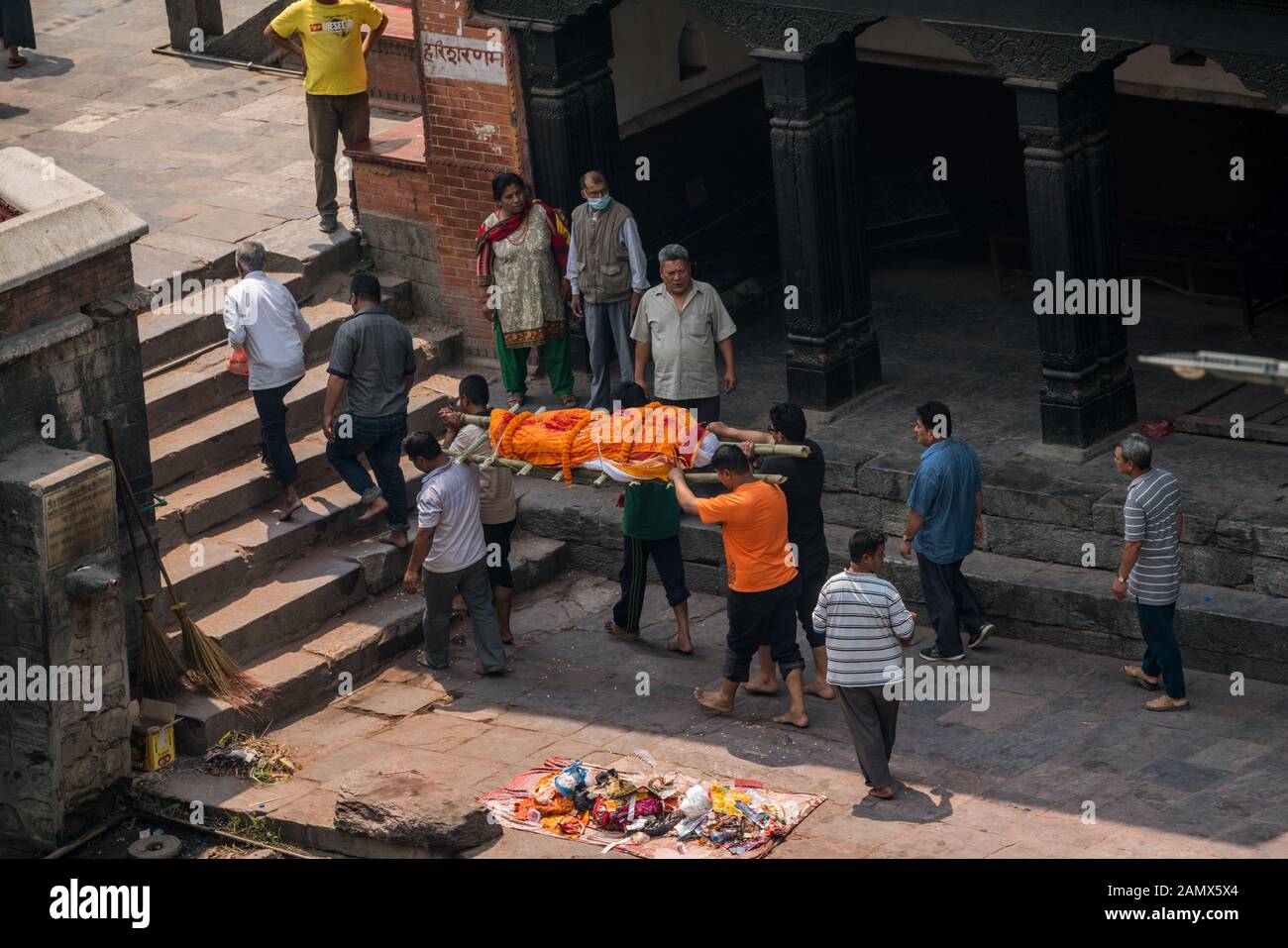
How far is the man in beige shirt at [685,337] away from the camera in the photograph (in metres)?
14.2

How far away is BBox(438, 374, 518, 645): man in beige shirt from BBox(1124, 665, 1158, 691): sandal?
149 inches

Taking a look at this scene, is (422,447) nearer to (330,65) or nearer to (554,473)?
(554,473)

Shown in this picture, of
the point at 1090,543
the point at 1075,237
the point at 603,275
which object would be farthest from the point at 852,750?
the point at 603,275

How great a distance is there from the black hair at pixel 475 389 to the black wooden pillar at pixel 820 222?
106 inches

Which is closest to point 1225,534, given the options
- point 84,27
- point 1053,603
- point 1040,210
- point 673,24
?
point 1053,603

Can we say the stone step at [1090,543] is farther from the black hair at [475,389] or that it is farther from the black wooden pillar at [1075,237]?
the black hair at [475,389]

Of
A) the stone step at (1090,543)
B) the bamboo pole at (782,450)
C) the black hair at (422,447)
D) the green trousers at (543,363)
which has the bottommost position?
the stone step at (1090,543)

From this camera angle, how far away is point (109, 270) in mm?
12883

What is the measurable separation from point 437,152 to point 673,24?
2167 mm

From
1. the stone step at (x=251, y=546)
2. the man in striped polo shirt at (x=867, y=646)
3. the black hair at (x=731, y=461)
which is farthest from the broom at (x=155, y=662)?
the man in striped polo shirt at (x=867, y=646)

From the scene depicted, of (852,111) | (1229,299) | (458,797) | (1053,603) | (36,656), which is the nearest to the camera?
(458,797)

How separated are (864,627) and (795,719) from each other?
4.47 ft

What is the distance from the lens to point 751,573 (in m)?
12.3

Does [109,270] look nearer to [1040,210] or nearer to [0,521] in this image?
[0,521]
